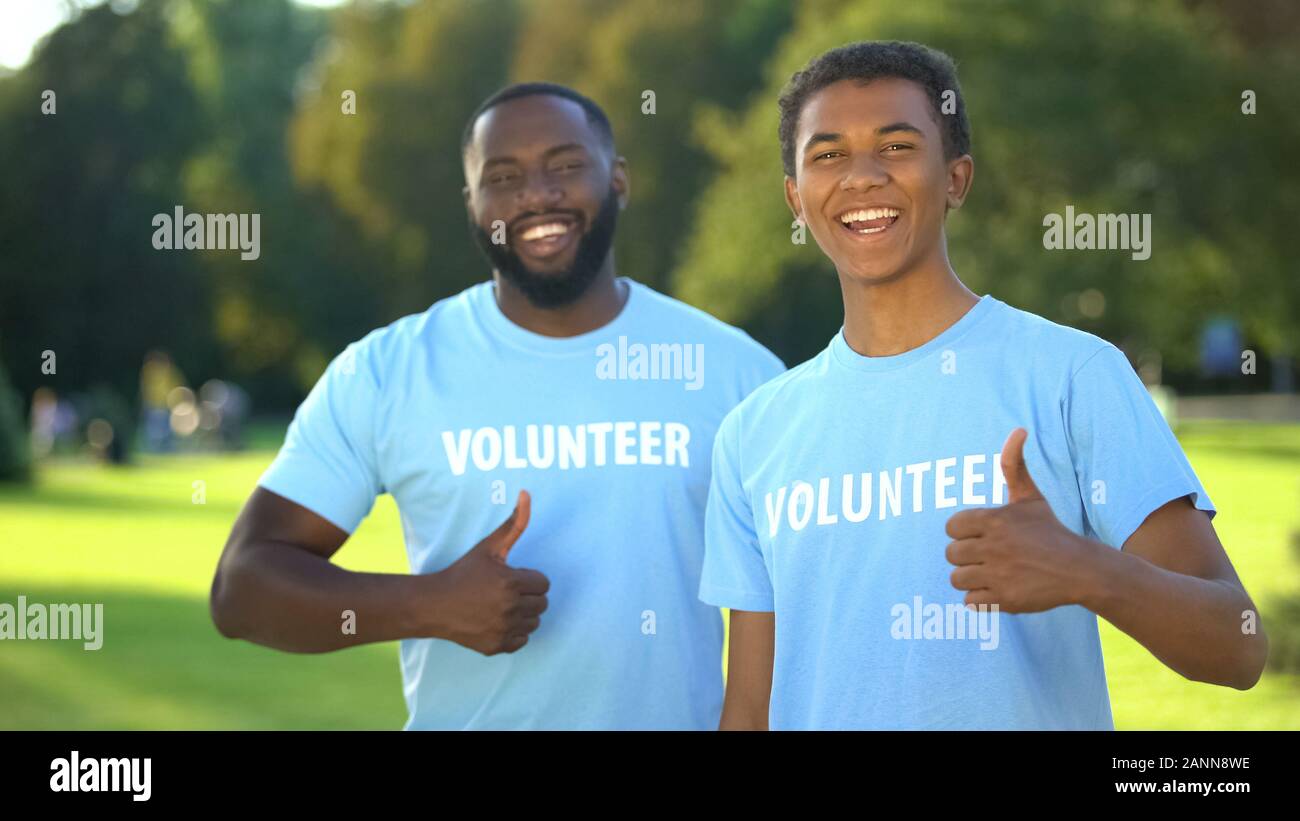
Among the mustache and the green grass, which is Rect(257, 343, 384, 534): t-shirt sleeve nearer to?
the mustache

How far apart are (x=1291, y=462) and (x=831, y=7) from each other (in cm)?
1679

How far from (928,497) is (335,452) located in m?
1.72

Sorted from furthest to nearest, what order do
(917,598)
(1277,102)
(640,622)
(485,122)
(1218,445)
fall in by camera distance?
(1277,102)
(1218,445)
(485,122)
(640,622)
(917,598)

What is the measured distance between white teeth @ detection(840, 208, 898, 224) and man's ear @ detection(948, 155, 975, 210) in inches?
7.5

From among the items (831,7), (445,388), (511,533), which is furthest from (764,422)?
(831,7)

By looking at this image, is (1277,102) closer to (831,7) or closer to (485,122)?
(831,7)

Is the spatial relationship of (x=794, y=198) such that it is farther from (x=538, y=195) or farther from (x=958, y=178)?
(x=538, y=195)

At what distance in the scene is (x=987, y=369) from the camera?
3158mm

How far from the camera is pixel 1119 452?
2.97 meters

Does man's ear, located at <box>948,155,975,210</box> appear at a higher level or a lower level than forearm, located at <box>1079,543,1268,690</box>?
higher

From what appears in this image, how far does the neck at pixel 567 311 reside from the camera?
4.36 m

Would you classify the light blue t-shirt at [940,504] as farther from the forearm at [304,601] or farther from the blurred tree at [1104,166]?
the blurred tree at [1104,166]

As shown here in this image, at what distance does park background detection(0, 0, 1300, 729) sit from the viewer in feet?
87.7

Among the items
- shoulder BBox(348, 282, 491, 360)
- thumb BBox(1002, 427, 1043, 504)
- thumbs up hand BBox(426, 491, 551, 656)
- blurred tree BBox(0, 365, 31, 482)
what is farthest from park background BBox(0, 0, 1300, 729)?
thumb BBox(1002, 427, 1043, 504)
